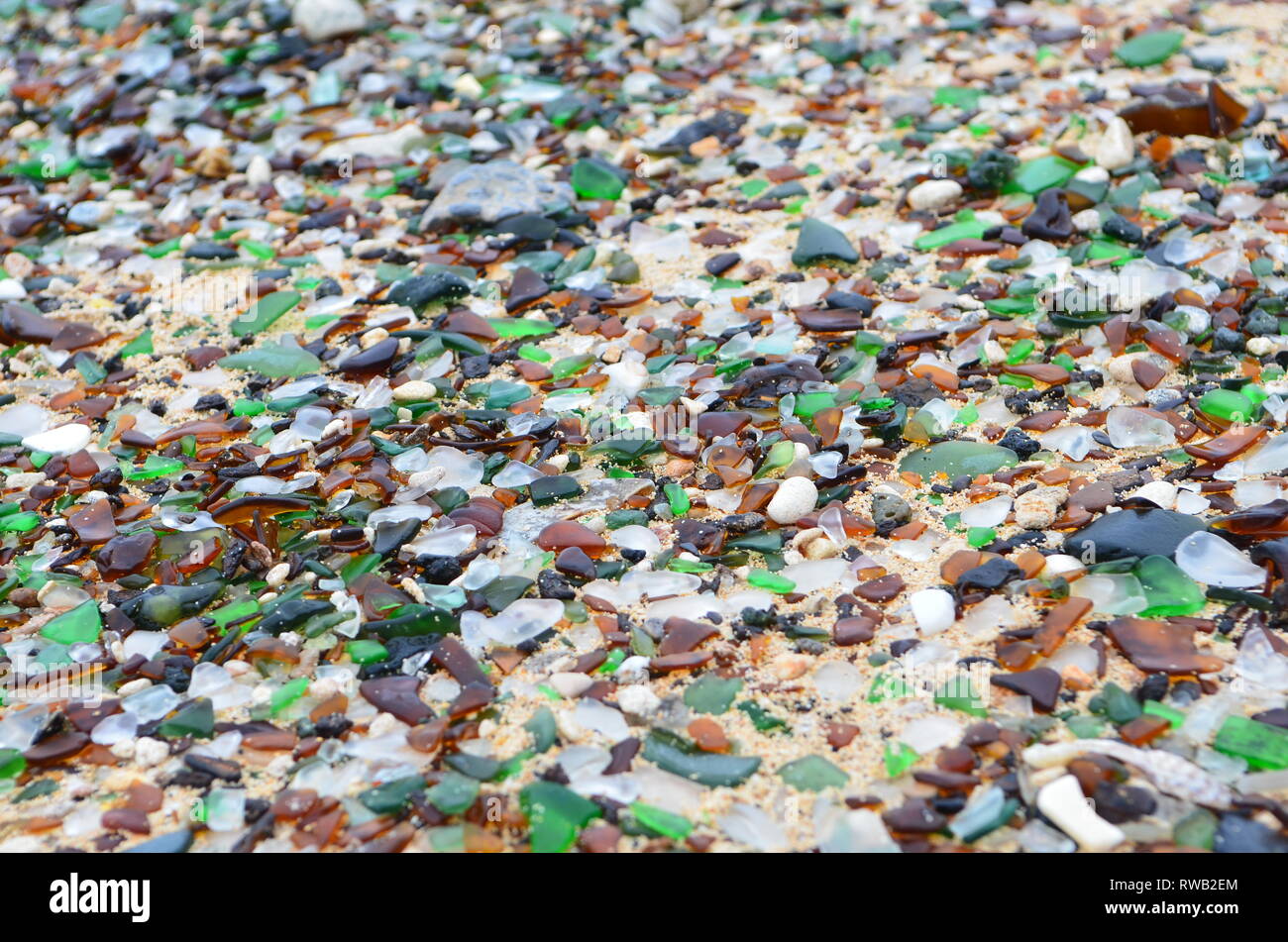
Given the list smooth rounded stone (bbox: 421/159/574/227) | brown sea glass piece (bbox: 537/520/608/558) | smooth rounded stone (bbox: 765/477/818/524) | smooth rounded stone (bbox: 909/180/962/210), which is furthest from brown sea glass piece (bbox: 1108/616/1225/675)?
smooth rounded stone (bbox: 421/159/574/227)

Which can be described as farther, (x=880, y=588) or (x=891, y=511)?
(x=891, y=511)

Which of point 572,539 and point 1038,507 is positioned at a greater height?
point 1038,507

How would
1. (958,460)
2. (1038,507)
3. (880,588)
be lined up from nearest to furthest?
(880,588) < (1038,507) < (958,460)

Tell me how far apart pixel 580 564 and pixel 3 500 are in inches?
65.7

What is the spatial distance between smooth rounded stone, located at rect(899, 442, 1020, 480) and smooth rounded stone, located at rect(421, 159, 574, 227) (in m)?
1.95

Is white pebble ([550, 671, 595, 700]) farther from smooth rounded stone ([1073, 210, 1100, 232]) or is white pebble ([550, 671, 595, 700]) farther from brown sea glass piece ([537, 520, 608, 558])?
smooth rounded stone ([1073, 210, 1100, 232])

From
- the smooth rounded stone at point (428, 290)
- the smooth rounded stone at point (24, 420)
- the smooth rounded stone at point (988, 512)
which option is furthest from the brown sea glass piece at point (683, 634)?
the smooth rounded stone at point (24, 420)

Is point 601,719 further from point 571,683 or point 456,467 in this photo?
point 456,467

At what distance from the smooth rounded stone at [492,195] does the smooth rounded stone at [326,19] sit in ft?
5.93

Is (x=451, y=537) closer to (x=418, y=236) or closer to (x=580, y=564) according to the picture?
(x=580, y=564)

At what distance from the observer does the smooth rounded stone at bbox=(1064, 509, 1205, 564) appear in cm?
258

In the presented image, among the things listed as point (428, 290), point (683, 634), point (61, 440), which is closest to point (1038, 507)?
point (683, 634)

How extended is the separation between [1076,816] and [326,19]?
5281 mm

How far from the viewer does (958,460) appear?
3.00 meters
